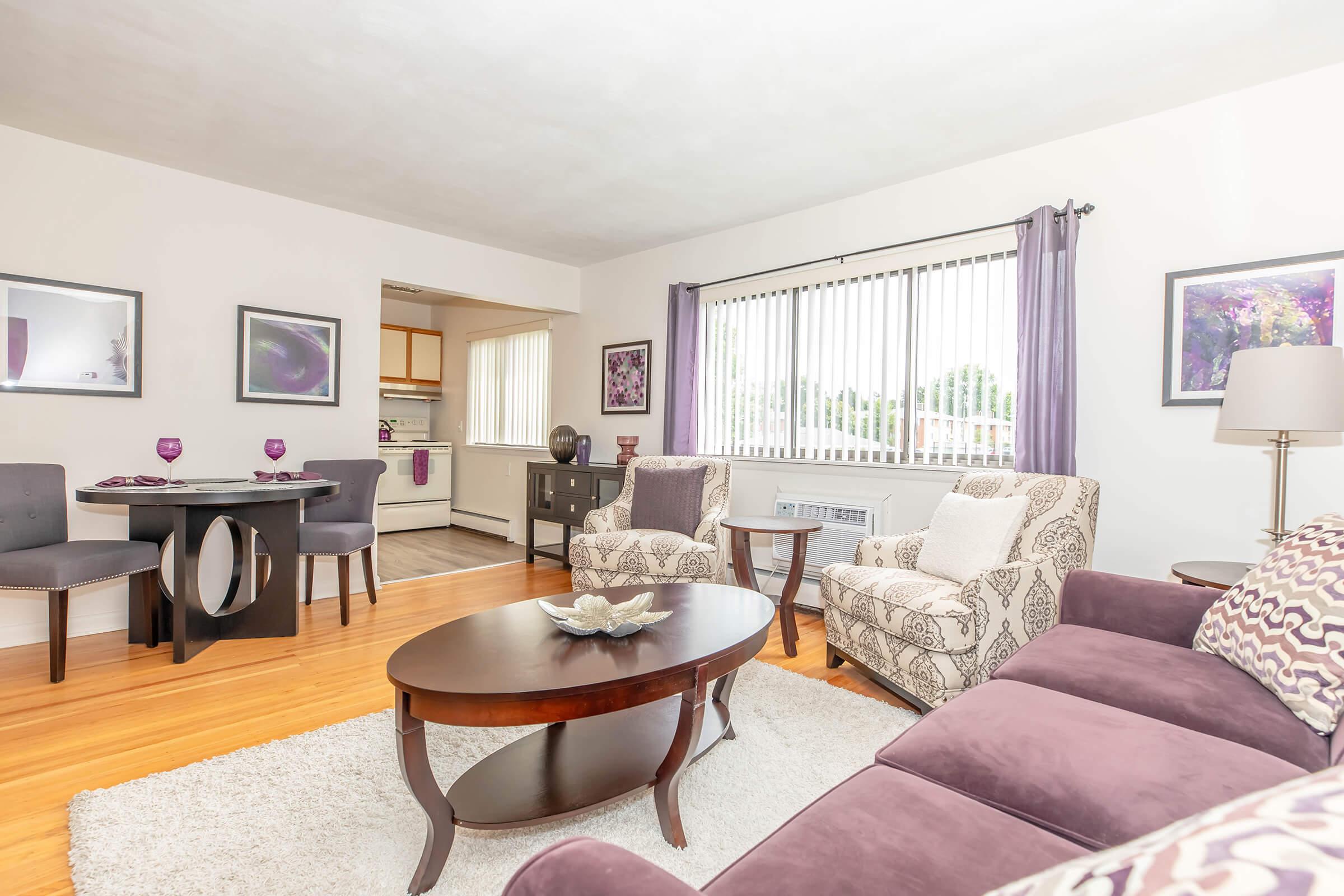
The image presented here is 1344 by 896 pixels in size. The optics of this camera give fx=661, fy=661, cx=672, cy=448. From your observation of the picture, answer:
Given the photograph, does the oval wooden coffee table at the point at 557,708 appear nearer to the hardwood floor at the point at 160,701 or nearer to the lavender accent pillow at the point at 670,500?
the hardwood floor at the point at 160,701

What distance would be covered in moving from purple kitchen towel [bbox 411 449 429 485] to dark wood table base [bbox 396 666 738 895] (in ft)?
18.3

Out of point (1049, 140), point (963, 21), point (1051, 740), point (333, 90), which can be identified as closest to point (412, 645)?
point (1051, 740)

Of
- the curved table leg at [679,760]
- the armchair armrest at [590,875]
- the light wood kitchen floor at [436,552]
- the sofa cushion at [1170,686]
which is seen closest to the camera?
the armchair armrest at [590,875]

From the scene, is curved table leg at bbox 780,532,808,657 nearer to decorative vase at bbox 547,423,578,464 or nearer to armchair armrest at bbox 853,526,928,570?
armchair armrest at bbox 853,526,928,570

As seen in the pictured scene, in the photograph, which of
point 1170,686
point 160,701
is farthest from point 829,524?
point 160,701

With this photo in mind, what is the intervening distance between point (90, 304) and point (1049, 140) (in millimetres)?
5057

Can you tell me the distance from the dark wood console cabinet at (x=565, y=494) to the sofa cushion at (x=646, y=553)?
0.99 meters

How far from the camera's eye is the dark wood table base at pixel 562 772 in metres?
1.56

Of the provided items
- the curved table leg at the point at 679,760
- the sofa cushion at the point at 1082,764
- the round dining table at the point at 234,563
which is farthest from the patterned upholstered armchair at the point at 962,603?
the round dining table at the point at 234,563

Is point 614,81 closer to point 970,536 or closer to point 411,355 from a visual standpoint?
point 970,536

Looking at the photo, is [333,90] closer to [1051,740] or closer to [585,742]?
[585,742]

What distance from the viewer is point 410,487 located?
7199mm

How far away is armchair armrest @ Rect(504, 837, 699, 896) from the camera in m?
0.68

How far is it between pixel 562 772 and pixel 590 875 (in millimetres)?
1240
